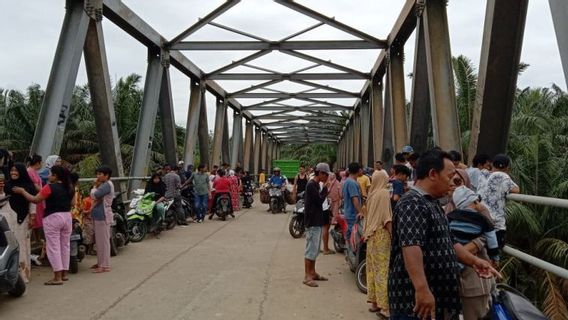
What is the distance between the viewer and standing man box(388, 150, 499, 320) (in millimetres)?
2486

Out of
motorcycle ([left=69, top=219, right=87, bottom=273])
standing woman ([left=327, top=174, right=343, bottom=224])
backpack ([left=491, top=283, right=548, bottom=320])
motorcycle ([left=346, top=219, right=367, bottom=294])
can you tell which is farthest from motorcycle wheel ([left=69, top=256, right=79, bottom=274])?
backpack ([left=491, top=283, right=548, bottom=320])

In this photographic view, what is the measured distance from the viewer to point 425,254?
259cm

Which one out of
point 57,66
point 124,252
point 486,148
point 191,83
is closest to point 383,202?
point 486,148

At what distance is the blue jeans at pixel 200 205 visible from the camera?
13086 mm

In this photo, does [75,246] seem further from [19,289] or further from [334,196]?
[334,196]

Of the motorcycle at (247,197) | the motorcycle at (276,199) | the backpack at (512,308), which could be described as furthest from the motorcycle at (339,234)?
the motorcycle at (247,197)

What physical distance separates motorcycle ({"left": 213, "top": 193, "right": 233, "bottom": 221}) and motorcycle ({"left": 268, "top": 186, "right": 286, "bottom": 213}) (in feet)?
8.58

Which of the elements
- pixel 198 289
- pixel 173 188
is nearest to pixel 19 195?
pixel 198 289

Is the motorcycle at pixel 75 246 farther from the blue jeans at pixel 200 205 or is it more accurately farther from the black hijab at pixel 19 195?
the blue jeans at pixel 200 205

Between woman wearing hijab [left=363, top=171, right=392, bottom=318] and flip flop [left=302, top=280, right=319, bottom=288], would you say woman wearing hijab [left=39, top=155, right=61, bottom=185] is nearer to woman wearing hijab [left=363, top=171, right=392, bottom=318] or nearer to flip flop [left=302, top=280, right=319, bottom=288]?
flip flop [left=302, top=280, right=319, bottom=288]

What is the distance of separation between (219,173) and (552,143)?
310 inches

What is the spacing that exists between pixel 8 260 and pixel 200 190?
8.23 metres

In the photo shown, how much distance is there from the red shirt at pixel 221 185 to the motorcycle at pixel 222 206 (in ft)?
0.48

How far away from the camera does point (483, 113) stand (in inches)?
245
